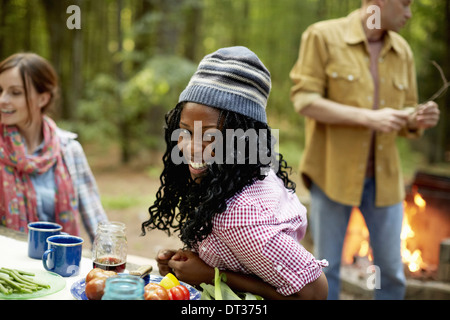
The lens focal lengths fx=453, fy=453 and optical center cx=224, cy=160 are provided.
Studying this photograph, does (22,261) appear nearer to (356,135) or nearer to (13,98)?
(13,98)

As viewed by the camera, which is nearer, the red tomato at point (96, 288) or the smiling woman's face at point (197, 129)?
the red tomato at point (96, 288)

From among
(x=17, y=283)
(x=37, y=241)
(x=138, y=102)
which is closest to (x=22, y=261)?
(x=37, y=241)

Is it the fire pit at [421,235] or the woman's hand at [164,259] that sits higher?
the woman's hand at [164,259]

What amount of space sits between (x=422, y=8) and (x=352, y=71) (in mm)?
5794

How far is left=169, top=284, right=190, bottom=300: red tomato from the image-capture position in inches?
60.3

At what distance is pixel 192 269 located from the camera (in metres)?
1.67

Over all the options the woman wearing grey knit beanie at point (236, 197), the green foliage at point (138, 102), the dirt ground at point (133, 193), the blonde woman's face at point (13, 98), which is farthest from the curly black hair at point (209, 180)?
the green foliage at point (138, 102)

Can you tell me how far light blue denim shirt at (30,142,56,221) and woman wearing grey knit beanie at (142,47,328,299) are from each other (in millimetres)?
1342

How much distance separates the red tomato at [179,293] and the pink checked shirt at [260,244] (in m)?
0.15

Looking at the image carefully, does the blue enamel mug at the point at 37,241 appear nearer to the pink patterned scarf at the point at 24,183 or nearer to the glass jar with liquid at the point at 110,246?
the glass jar with liquid at the point at 110,246

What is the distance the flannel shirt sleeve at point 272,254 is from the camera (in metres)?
1.49

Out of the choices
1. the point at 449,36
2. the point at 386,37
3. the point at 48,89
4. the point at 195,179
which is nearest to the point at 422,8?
the point at 449,36

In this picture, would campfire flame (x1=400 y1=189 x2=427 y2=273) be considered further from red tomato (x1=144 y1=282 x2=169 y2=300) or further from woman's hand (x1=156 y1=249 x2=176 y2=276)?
red tomato (x1=144 y1=282 x2=169 y2=300)
